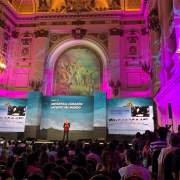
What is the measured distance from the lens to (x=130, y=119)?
1355 cm

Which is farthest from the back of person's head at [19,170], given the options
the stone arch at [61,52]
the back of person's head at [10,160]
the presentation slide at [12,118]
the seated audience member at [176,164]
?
the stone arch at [61,52]

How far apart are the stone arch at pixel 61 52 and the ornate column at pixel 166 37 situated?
6.46 metres

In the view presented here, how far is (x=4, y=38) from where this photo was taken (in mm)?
17500

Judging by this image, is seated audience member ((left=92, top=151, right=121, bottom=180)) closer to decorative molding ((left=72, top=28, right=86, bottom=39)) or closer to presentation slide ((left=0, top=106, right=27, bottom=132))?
presentation slide ((left=0, top=106, right=27, bottom=132))

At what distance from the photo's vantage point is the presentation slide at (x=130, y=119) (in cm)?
1319

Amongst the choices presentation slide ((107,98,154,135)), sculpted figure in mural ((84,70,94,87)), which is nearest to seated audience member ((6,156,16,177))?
presentation slide ((107,98,154,135))

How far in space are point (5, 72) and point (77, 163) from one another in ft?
52.9

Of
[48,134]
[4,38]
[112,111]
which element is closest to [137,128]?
[112,111]

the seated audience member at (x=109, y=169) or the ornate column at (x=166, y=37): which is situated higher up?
the ornate column at (x=166, y=37)

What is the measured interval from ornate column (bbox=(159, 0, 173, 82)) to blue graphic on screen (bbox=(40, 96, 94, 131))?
6.38 meters

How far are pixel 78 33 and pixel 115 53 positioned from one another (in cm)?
404

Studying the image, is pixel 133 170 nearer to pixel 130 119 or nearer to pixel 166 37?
pixel 166 37

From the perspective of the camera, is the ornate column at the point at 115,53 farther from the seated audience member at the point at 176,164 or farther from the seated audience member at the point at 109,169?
the seated audience member at the point at 176,164

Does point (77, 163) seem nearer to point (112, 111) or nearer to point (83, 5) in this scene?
point (112, 111)
